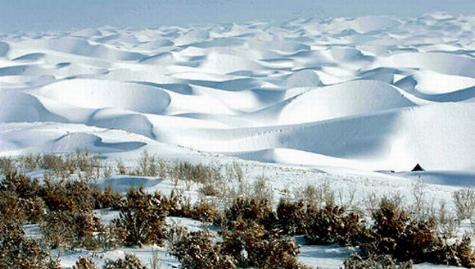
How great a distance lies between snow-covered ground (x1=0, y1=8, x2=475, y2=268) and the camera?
18453 mm

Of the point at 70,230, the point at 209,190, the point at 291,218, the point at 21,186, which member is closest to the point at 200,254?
the point at 70,230

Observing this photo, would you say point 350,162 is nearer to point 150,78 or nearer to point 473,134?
point 473,134

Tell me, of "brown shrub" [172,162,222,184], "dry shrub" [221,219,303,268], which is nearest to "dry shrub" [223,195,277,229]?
"dry shrub" [221,219,303,268]

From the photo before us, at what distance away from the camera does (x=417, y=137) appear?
2920 cm

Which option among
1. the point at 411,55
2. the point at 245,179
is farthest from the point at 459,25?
the point at 245,179

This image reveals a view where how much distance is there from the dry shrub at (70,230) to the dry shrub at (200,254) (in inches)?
35.0

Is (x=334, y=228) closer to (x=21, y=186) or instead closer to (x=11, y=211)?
(x=11, y=211)

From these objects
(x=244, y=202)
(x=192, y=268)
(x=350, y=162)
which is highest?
(x=350, y=162)

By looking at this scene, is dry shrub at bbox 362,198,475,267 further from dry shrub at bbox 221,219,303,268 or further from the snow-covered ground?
dry shrub at bbox 221,219,303,268

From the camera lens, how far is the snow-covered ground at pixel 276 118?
1845 cm

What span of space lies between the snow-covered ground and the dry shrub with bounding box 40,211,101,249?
5.93ft

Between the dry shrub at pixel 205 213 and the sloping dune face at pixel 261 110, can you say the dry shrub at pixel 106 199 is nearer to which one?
the dry shrub at pixel 205 213

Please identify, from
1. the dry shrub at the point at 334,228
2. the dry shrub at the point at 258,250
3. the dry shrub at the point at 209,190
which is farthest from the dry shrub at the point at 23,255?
the dry shrub at the point at 209,190

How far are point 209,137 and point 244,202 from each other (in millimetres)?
24936
